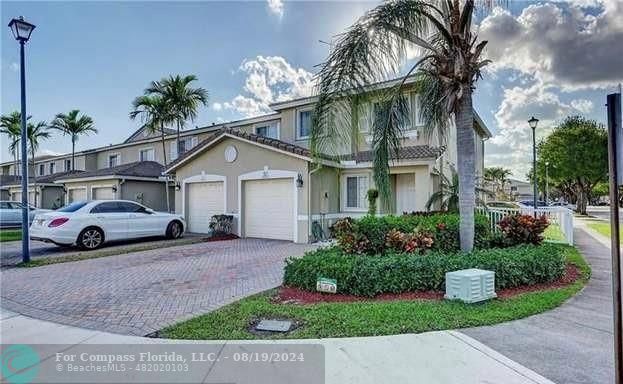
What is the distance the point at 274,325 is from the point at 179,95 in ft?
57.2

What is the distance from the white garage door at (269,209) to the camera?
14008mm

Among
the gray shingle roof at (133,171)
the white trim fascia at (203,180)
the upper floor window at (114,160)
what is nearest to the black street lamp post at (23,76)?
the white trim fascia at (203,180)

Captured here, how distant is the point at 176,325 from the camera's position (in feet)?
15.9

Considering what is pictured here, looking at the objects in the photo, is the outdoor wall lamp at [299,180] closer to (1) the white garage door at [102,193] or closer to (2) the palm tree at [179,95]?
(2) the palm tree at [179,95]

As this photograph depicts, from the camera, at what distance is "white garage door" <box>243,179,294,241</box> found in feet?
46.0

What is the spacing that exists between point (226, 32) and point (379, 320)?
12.7 m

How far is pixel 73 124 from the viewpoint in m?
26.5

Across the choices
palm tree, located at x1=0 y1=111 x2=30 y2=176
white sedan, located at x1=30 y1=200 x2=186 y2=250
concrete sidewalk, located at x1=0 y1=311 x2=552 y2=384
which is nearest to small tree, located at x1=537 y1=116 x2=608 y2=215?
concrete sidewalk, located at x1=0 y1=311 x2=552 y2=384

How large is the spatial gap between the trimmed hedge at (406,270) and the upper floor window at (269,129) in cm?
1328

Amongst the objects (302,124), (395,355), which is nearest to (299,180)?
(302,124)

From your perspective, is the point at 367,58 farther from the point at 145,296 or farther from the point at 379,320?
the point at 145,296

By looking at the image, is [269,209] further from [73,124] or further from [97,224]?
[73,124]

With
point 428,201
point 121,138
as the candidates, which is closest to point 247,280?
point 428,201

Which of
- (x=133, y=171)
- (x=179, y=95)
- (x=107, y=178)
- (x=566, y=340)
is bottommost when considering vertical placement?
(x=566, y=340)
